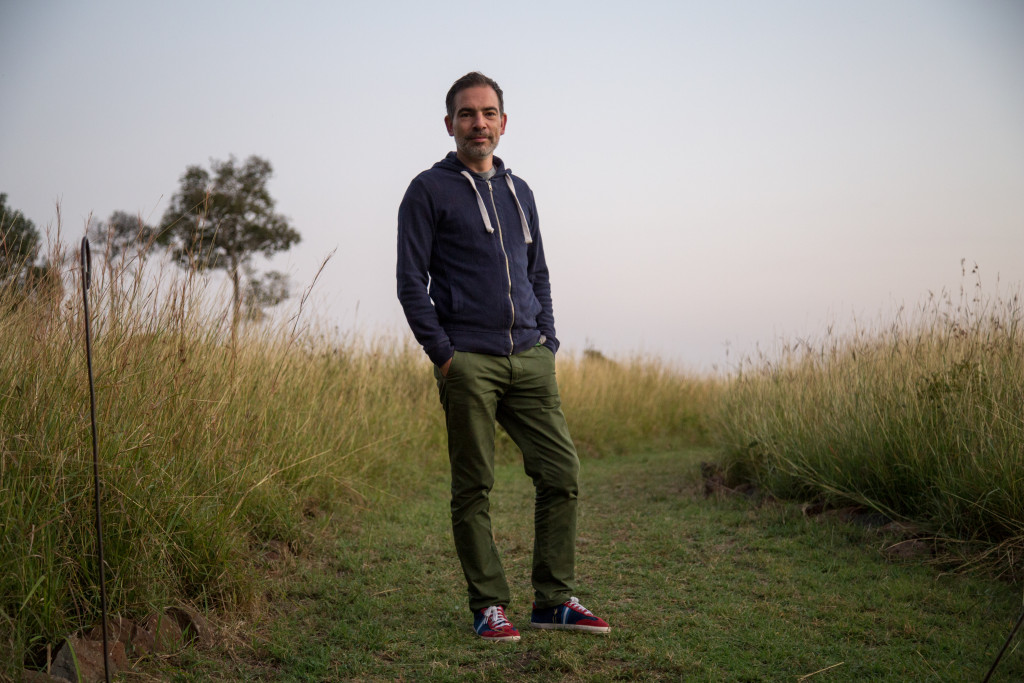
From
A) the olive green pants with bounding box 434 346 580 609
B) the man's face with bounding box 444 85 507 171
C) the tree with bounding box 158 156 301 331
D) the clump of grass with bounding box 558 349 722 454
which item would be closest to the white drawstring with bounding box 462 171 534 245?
the man's face with bounding box 444 85 507 171

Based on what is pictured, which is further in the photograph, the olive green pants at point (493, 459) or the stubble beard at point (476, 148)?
the stubble beard at point (476, 148)

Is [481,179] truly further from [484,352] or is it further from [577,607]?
[577,607]

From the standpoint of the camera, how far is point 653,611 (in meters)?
3.50

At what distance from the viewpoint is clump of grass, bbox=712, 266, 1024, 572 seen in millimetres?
3965

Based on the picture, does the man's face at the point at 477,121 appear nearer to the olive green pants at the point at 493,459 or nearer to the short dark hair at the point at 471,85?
the short dark hair at the point at 471,85

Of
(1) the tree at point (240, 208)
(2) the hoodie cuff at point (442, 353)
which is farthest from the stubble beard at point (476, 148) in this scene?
(1) the tree at point (240, 208)

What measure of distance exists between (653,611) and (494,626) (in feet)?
2.92

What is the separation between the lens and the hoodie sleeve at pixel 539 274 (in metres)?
3.31

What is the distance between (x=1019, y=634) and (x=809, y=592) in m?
0.91

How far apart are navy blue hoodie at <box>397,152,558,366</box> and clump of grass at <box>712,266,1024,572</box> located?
2612mm

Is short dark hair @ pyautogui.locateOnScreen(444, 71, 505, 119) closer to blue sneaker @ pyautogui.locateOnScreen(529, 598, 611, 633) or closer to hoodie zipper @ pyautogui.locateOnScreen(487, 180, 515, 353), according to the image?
hoodie zipper @ pyautogui.locateOnScreen(487, 180, 515, 353)

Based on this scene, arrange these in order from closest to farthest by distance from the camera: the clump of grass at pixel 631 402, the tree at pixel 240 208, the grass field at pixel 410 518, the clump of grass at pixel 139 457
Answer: the clump of grass at pixel 139 457 < the grass field at pixel 410 518 < the clump of grass at pixel 631 402 < the tree at pixel 240 208

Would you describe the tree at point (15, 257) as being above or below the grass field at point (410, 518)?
above

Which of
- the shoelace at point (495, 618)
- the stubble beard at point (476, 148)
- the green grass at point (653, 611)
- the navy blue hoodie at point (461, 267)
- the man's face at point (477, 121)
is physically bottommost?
the green grass at point (653, 611)
